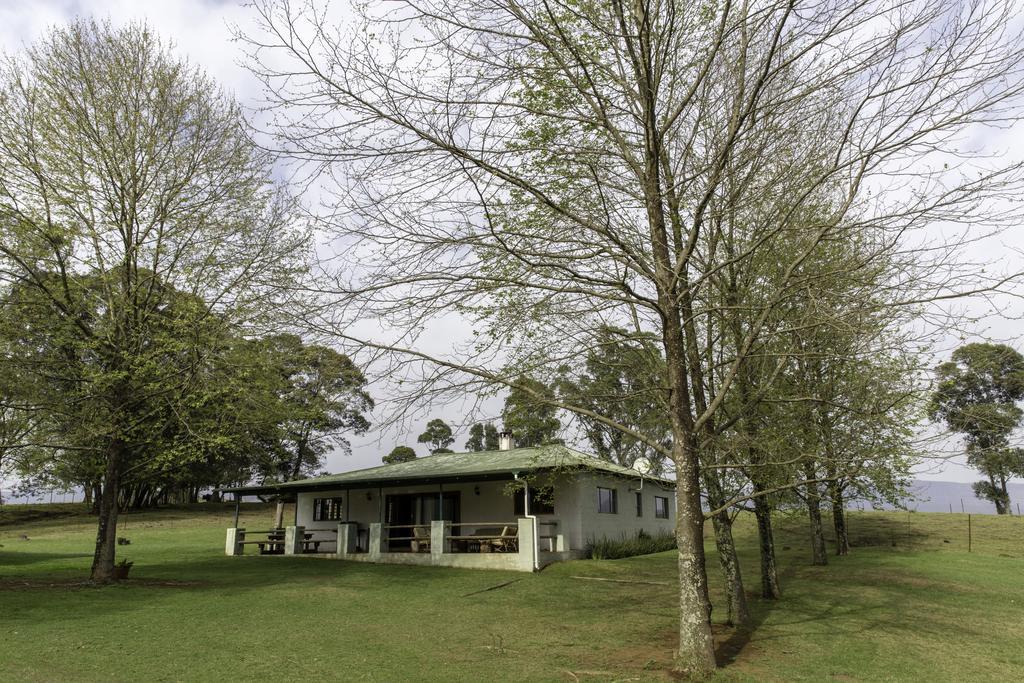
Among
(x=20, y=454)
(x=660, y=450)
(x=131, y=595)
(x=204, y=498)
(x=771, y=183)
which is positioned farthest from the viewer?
(x=204, y=498)

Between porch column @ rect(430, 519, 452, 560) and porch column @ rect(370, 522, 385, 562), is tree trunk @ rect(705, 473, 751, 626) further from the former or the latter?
porch column @ rect(370, 522, 385, 562)

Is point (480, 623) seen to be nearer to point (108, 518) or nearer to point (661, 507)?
point (108, 518)

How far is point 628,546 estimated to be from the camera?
23.4m

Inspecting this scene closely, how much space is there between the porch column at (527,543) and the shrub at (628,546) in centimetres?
324

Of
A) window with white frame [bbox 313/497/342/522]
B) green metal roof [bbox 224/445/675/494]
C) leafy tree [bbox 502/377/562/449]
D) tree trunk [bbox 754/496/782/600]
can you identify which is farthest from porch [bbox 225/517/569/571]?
leafy tree [bbox 502/377/562/449]

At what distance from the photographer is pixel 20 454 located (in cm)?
1582

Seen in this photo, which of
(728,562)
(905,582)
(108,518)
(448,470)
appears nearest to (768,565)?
(728,562)

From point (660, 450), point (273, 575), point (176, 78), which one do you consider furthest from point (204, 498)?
point (660, 450)

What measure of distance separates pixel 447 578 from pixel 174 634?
825cm

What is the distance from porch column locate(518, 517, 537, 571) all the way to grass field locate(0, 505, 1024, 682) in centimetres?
59

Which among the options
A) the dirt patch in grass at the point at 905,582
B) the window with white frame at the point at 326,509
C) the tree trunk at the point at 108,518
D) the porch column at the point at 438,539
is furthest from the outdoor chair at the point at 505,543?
the tree trunk at the point at 108,518

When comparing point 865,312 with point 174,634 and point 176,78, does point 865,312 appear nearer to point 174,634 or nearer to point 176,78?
point 174,634

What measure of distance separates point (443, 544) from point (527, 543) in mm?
3414

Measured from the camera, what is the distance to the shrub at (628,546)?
21.9m
